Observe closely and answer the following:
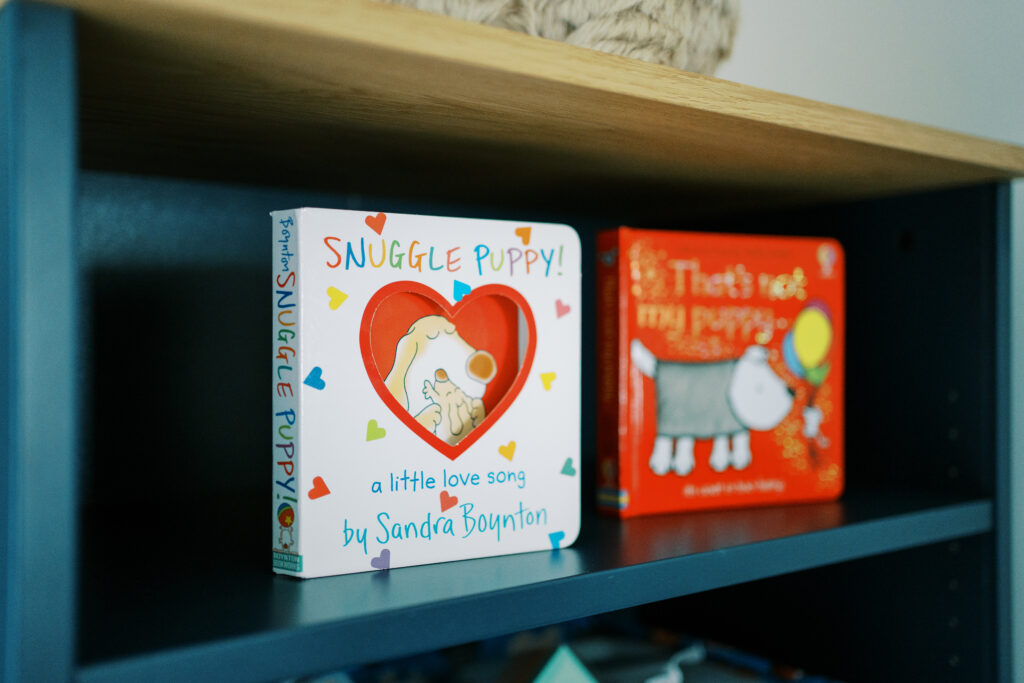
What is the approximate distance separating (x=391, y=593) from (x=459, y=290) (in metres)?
0.20

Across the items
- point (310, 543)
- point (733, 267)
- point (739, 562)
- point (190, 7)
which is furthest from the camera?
point (733, 267)

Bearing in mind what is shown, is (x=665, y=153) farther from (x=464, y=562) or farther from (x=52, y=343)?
(x=52, y=343)

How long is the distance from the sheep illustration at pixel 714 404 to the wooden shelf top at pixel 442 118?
0.55ft

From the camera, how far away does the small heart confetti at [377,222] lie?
53 centimetres

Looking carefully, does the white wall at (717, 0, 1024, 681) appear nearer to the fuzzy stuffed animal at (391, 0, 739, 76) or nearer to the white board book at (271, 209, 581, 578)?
the fuzzy stuffed animal at (391, 0, 739, 76)

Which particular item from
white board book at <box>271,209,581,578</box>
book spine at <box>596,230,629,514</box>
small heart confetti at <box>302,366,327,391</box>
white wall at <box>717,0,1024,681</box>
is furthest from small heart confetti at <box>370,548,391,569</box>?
white wall at <box>717,0,1024,681</box>

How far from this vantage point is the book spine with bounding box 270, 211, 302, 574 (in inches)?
20.0

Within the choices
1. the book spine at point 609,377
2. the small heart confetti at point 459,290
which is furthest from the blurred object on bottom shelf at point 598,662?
the small heart confetti at point 459,290

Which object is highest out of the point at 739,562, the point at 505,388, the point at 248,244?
the point at 248,244

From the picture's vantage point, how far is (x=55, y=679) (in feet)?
1.20

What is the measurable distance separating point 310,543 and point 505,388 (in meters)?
0.17

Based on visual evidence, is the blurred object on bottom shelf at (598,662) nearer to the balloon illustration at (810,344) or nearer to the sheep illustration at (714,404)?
the sheep illustration at (714,404)

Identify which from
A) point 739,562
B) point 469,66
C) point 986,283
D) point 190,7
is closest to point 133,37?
point 190,7

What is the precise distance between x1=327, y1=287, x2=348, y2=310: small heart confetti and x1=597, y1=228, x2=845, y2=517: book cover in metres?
0.28
